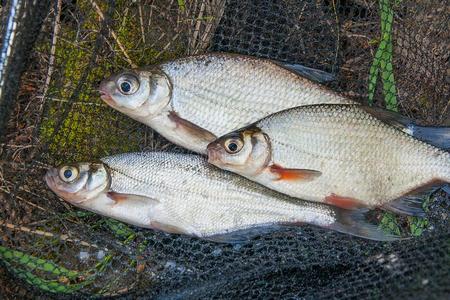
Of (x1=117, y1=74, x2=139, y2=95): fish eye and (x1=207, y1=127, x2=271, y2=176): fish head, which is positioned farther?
(x1=117, y1=74, x2=139, y2=95): fish eye

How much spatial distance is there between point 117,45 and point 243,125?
0.93 metres

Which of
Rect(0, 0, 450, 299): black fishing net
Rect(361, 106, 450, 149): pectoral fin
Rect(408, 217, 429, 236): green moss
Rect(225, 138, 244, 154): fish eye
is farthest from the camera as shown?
Rect(408, 217, 429, 236): green moss

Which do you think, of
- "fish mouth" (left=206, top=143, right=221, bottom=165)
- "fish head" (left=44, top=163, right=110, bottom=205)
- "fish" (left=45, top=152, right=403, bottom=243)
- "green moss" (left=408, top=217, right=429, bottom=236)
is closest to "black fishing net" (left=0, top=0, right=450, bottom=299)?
"green moss" (left=408, top=217, right=429, bottom=236)

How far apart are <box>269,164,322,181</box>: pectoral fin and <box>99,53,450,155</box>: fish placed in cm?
31

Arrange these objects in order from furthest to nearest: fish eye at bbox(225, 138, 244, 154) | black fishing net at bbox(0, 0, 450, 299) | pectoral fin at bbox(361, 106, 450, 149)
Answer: black fishing net at bbox(0, 0, 450, 299) < pectoral fin at bbox(361, 106, 450, 149) < fish eye at bbox(225, 138, 244, 154)

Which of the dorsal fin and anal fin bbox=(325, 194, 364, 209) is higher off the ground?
the dorsal fin

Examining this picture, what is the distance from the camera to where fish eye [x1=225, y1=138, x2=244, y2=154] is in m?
3.05

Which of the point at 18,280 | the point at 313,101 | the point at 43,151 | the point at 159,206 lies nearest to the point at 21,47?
the point at 43,151

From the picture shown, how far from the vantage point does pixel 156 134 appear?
11.7 ft

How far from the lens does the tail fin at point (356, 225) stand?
3.14 m

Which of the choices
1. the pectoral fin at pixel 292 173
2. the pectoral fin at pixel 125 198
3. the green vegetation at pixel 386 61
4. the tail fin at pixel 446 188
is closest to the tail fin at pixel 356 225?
the pectoral fin at pixel 292 173

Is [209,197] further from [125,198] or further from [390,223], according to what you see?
[390,223]

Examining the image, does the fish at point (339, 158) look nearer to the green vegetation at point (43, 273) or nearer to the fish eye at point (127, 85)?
the fish eye at point (127, 85)

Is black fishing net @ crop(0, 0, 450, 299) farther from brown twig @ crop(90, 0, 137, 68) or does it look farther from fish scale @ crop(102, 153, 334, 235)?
fish scale @ crop(102, 153, 334, 235)
